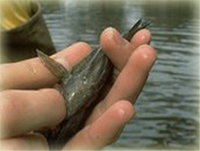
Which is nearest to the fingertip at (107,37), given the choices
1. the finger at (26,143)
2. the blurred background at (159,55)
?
the finger at (26,143)

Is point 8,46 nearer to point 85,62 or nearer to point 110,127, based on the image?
point 85,62

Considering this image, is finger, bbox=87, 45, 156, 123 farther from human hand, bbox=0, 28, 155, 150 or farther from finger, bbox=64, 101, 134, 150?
finger, bbox=64, 101, 134, 150

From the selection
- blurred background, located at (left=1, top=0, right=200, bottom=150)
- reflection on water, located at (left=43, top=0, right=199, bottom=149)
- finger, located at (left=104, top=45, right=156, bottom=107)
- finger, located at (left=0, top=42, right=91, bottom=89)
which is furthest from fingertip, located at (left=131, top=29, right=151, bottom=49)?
reflection on water, located at (left=43, top=0, right=199, bottom=149)

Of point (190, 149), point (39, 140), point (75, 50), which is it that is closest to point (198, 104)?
point (190, 149)

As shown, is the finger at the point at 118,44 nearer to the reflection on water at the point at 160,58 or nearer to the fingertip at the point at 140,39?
the fingertip at the point at 140,39

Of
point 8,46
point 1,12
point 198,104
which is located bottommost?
point 198,104

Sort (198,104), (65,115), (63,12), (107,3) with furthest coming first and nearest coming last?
1. (107,3)
2. (63,12)
3. (198,104)
4. (65,115)
